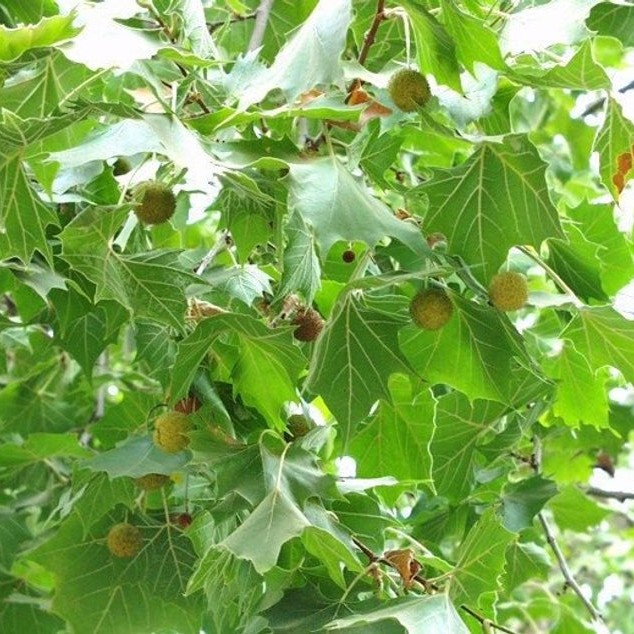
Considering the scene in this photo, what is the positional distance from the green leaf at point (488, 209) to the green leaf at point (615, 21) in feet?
1.58

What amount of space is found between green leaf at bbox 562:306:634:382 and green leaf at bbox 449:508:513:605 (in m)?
0.28

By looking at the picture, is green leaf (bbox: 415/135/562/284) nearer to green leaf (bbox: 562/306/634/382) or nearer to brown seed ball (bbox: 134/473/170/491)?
green leaf (bbox: 562/306/634/382)

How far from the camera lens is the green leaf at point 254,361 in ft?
4.70

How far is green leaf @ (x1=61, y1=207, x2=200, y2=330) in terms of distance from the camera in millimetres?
1382

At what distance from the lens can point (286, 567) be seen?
1.52 meters

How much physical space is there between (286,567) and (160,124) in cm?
63

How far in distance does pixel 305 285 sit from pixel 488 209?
0.83 ft

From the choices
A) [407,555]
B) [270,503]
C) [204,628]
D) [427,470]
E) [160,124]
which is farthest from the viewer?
[204,628]

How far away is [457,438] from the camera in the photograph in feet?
6.16

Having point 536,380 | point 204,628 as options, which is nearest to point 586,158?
point 536,380

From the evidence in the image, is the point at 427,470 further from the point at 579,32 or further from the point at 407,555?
the point at 579,32

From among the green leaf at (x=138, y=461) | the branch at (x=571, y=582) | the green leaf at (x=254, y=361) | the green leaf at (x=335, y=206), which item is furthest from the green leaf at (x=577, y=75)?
the branch at (x=571, y=582)

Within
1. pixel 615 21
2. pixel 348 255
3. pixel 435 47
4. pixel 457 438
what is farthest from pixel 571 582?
pixel 435 47

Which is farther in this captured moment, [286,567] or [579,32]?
[286,567]
